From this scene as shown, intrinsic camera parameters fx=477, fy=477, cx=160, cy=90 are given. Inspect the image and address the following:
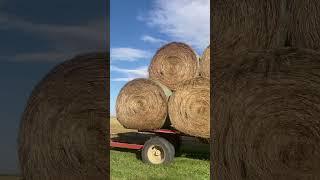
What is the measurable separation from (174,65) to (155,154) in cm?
188

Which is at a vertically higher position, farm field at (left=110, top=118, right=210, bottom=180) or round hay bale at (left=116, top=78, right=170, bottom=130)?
round hay bale at (left=116, top=78, right=170, bottom=130)

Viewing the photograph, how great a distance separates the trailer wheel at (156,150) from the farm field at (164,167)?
0.55 feet

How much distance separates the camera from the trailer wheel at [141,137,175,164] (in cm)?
877

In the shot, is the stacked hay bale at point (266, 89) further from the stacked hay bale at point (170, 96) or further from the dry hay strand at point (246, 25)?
the stacked hay bale at point (170, 96)

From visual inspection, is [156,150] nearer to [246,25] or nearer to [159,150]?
[159,150]

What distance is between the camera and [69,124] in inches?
137

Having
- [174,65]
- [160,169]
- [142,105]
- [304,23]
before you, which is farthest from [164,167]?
[304,23]

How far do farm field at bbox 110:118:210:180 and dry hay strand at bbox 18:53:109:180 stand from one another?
426 cm

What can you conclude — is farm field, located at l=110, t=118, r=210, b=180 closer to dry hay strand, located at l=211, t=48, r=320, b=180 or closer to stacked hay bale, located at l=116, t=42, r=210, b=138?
stacked hay bale, located at l=116, t=42, r=210, b=138

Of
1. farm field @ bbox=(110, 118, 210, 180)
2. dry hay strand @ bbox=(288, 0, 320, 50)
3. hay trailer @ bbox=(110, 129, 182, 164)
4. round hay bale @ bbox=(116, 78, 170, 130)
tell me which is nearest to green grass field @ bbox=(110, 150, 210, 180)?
farm field @ bbox=(110, 118, 210, 180)

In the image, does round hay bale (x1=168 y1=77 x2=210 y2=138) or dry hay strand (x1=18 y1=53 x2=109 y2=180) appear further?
round hay bale (x1=168 y1=77 x2=210 y2=138)

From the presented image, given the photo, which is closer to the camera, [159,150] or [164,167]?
[164,167]

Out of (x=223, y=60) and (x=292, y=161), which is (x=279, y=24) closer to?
(x=223, y=60)

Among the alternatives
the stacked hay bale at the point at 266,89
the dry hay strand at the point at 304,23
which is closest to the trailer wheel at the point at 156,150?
the stacked hay bale at the point at 266,89
